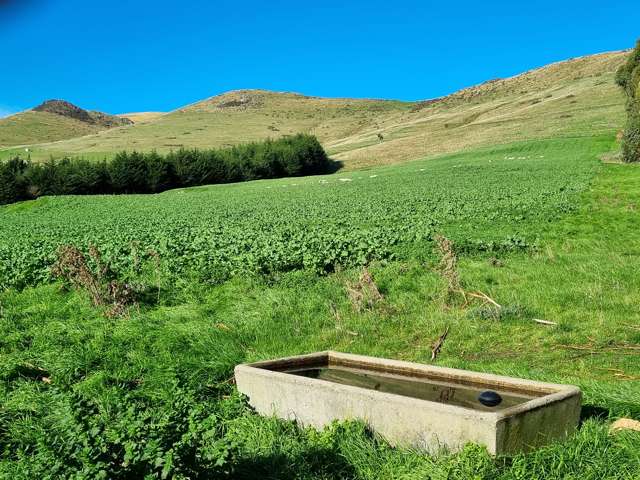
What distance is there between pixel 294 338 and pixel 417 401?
4033mm

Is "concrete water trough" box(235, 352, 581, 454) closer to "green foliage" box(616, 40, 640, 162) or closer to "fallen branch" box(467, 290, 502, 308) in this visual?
"fallen branch" box(467, 290, 502, 308)

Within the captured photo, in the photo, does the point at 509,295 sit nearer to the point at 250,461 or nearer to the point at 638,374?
the point at 638,374

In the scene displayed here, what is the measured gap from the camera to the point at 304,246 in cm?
1489

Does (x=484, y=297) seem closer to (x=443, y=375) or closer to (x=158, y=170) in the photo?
(x=443, y=375)

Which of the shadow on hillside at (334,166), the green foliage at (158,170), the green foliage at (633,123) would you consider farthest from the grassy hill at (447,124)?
the green foliage at (633,123)

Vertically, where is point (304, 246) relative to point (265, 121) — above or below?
below

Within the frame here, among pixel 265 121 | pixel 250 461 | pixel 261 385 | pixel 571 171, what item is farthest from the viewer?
pixel 265 121

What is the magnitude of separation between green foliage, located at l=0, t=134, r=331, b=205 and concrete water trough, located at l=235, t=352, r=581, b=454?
73908 millimetres

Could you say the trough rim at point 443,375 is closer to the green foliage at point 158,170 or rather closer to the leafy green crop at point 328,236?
the leafy green crop at point 328,236

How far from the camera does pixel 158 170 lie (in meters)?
80.6

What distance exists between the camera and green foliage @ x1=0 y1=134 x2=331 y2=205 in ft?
234

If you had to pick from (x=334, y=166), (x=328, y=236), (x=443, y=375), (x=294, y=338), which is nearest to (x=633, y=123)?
(x=328, y=236)

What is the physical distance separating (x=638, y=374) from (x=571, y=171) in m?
36.0

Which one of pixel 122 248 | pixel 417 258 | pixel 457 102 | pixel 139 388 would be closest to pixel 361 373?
pixel 139 388
